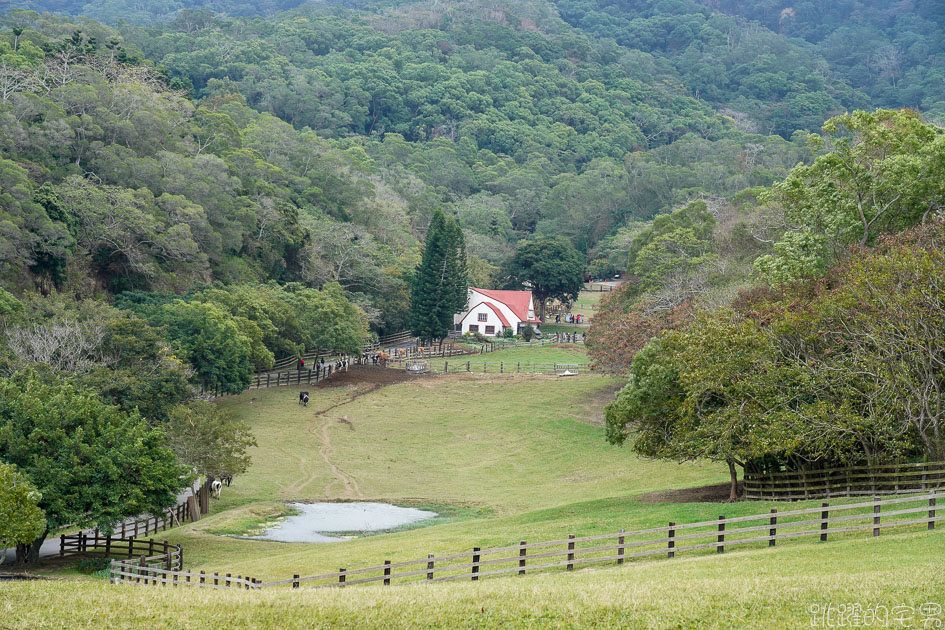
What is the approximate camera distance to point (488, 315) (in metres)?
83.4

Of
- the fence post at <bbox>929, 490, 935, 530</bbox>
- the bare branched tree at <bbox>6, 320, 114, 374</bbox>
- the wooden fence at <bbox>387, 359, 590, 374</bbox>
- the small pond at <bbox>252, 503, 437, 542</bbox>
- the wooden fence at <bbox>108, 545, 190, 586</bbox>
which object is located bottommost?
the small pond at <bbox>252, 503, 437, 542</bbox>

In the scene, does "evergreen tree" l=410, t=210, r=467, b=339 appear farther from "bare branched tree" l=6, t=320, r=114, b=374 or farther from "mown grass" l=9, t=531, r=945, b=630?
"mown grass" l=9, t=531, r=945, b=630

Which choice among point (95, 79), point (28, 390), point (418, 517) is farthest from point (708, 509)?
point (95, 79)

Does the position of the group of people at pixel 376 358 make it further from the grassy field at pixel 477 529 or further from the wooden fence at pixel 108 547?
the wooden fence at pixel 108 547

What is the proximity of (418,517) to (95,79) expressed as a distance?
58.9m

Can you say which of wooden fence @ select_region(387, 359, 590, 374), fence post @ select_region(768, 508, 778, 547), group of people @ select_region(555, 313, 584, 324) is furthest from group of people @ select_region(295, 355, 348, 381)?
fence post @ select_region(768, 508, 778, 547)

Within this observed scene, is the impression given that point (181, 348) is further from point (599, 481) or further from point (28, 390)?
point (599, 481)

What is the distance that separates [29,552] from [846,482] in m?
21.9

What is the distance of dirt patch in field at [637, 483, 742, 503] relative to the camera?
94.9ft

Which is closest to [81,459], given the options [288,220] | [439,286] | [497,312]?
[439,286]

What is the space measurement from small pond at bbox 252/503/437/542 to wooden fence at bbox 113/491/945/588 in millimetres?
9119

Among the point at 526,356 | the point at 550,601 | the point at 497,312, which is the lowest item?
the point at 550,601

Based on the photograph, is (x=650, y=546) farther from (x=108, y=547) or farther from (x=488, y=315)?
(x=488, y=315)

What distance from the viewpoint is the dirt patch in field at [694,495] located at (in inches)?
1139
